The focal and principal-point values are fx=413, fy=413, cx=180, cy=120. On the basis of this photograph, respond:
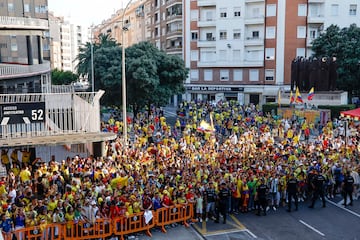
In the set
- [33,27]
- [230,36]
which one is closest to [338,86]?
[230,36]

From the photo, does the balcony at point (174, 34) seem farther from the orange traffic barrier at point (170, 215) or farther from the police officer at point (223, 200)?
the orange traffic barrier at point (170, 215)

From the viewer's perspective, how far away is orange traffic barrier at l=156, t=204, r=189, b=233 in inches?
521

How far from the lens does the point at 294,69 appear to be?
142 ft

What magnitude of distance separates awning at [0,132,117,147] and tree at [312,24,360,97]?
3578 centimetres

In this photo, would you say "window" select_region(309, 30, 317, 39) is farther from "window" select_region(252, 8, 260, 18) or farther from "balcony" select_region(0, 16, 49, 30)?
"balcony" select_region(0, 16, 49, 30)

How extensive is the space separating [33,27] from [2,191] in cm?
2079

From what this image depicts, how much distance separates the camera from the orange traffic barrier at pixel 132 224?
492 inches

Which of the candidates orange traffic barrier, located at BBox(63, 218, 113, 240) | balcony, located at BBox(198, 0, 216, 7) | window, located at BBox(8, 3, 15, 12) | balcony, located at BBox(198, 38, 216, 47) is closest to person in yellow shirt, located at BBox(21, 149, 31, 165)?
orange traffic barrier, located at BBox(63, 218, 113, 240)

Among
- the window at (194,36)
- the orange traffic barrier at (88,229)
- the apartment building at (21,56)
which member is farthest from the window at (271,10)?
the orange traffic barrier at (88,229)

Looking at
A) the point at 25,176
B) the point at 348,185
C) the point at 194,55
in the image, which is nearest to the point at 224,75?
the point at 194,55

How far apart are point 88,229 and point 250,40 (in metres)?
45.2

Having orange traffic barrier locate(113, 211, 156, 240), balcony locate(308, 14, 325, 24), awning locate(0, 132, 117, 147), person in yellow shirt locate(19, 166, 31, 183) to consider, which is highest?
balcony locate(308, 14, 325, 24)

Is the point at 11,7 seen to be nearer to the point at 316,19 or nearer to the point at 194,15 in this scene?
the point at 194,15

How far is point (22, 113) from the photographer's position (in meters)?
15.6
